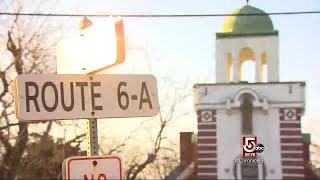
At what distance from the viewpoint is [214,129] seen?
1650 inches

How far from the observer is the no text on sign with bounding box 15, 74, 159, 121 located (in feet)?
12.8

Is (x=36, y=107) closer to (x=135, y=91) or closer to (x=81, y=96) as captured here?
(x=81, y=96)

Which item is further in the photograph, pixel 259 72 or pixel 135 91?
pixel 259 72

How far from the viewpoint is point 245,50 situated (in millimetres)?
41219

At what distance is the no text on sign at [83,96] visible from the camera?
3.90m

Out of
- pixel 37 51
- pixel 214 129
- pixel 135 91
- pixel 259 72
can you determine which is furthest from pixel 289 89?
pixel 135 91

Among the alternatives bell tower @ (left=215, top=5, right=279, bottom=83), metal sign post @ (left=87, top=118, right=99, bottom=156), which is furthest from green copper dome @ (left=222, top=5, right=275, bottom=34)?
metal sign post @ (left=87, top=118, right=99, bottom=156)

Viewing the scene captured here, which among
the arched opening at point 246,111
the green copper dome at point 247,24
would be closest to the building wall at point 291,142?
the arched opening at point 246,111

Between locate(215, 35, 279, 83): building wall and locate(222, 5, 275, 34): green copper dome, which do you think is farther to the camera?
locate(222, 5, 275, 34): green copper dome

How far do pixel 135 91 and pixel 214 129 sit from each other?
3798 cm

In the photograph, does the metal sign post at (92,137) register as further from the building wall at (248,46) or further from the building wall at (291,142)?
the building wall at (291,142)

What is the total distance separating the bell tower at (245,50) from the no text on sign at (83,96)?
116 feet

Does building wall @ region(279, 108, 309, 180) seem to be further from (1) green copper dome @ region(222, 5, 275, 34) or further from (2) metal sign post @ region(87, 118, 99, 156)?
(2) metal sign post @ region(87, 118, 99, 156)

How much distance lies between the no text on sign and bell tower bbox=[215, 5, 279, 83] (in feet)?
116
